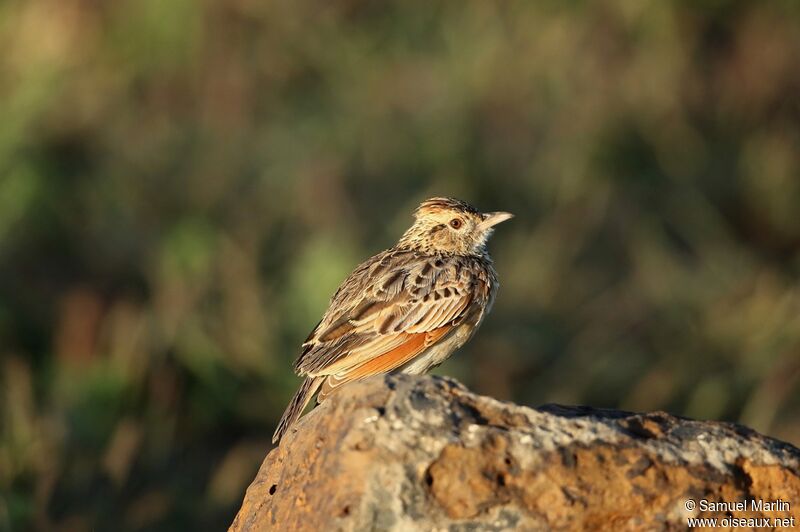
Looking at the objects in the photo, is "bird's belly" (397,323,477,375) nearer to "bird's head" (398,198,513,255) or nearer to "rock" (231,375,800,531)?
"bird's head" (398,198,513,255)

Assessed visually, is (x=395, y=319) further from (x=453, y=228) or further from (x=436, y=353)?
(x=453, y=228)

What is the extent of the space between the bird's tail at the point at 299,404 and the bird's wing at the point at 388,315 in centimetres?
10

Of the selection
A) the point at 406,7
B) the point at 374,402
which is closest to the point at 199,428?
the point at 374,402

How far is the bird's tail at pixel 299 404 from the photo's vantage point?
6.45m

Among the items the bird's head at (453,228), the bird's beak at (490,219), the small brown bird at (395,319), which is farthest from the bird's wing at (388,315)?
the bird's beak at (490,219)

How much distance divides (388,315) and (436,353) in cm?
32

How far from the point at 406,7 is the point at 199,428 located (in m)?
7.63

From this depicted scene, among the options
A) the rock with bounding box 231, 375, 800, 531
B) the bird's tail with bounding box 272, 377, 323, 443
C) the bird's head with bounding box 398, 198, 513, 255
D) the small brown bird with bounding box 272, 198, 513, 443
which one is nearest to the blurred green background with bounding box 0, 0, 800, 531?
the bird's tail with bounding box 272, 377, 323, 443

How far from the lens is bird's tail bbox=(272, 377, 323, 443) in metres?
6.45

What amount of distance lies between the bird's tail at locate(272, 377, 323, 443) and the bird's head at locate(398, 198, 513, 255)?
1.26 meters

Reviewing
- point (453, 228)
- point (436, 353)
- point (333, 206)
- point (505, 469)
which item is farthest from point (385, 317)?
point (333, 206)

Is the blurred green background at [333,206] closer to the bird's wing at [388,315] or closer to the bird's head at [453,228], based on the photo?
the bird's wing at [388,315]

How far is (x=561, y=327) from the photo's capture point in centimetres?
1070

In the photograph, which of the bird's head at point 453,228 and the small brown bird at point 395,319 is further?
the bird's head at point 453,228
